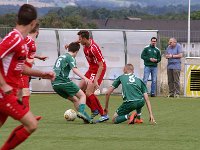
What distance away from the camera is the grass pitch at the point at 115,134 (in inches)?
465

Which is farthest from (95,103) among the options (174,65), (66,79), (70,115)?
(174,65)

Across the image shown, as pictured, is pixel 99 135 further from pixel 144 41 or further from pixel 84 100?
pixel 144 41

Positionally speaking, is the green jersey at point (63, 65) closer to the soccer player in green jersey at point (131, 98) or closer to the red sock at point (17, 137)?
the soccer player in green jersey at point (131, 98)

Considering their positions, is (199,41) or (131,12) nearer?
(199,41)

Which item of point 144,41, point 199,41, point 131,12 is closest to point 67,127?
point 144,41

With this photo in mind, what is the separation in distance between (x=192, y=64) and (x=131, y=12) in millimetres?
114259

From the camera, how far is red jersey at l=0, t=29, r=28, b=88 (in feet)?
31.8

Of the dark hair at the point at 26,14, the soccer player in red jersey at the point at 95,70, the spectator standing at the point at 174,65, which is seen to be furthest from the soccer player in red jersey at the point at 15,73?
the spectator standing at the point at 174,65

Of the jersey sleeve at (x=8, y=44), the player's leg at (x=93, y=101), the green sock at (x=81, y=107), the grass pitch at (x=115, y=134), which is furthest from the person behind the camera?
the player's leg at (x=93, y=101)

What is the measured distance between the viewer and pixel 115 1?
182m

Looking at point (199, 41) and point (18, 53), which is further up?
point (18, 53)

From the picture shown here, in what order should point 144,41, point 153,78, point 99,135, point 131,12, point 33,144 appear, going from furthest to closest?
point 131,12 → point 144,41 → point 153,78 → point 99,135 → point 33,144

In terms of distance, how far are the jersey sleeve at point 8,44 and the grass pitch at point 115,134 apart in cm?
225

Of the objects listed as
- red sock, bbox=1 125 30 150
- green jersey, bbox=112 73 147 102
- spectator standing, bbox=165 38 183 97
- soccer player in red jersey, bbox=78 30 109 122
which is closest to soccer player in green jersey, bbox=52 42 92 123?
soccer player in red jersey, bbox=78 30 109 122
